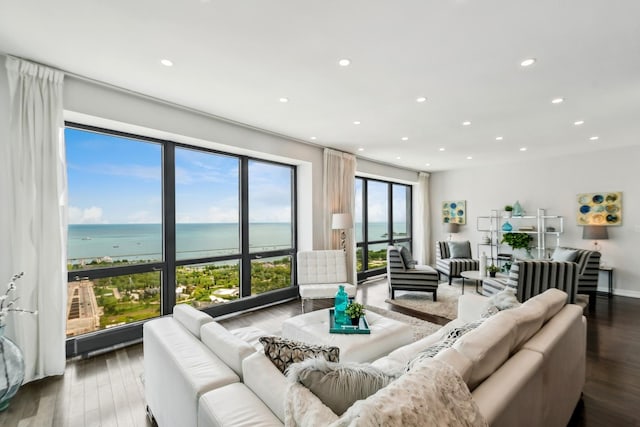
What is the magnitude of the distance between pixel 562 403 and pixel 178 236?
4.05m

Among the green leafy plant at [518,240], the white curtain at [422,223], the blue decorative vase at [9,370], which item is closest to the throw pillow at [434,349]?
the blue decorative vase at [9,370]

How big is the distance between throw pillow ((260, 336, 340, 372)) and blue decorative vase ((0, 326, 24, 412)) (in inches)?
85.5

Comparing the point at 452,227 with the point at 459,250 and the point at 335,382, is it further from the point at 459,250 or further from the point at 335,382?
the point at 335,382

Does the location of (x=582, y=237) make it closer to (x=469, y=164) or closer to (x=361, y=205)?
(x=469, y=164)

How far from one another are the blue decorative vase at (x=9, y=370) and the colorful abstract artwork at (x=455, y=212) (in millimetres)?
8138

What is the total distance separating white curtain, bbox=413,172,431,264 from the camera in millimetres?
7953

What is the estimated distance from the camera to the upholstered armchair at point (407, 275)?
Result: 16.0ft

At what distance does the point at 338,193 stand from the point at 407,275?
1.93 m

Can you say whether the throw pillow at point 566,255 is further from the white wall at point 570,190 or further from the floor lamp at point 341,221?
the floor lamp at point 341,221

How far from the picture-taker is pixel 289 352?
1396 mm

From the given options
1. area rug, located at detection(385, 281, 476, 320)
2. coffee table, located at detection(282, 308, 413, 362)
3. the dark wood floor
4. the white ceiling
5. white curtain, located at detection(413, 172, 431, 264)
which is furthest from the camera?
white curtain, located at detection(413, 172, 431, 264)

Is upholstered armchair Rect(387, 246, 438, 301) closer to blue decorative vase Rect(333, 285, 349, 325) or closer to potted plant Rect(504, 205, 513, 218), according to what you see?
blue decorative vase Rect(333, 285, 349, 325)

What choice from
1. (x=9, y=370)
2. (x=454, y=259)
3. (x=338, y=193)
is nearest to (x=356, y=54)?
(x=338, y=193)

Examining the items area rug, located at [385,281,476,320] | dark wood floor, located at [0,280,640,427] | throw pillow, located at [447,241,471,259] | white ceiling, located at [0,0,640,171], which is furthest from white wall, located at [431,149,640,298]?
dark wood floor, located at [0,280,640,427]
